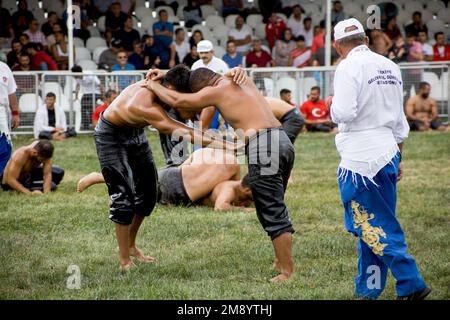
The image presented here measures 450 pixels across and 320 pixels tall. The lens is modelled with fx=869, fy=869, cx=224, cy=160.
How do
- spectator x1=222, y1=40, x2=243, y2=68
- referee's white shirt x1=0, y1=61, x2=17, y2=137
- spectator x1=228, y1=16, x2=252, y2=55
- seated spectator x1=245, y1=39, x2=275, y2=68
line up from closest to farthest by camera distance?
Result: referee's white shirt x1=0, y1=61, x2=17, y2=137
spectator x1=222, y1=40, x2=243, y2=68
seated spectator x1=245, y1=39, x2=275, y2=68
spectator x1=228, y1=16, x2=252, y2=55

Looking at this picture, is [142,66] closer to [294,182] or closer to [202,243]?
[294,182]

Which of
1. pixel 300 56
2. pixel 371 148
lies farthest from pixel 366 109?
pixel 300 56

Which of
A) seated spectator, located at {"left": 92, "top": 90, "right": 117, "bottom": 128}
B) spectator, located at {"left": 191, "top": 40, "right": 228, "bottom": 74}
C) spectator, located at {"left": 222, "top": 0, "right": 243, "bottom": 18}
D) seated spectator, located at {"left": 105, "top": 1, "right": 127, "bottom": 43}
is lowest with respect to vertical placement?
seated spectator, located at {"left": 92, "top": 90, "right": 117, "bottom": 128}

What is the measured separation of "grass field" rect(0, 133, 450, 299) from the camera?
241 inches

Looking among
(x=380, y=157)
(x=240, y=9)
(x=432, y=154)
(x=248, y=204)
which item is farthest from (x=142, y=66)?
(x=380, y=157)

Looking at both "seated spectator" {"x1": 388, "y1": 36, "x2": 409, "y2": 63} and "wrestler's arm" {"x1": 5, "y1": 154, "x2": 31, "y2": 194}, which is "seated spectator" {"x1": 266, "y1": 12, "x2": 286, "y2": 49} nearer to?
"seated spectator" {"x1": 388, "y1": 36, "x2": 409, "y2": 63}

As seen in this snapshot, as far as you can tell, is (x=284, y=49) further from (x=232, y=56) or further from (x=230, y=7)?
(x=230, y=7)

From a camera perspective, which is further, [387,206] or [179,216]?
[179,216]

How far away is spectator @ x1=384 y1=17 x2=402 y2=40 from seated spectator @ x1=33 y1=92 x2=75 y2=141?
25.8 ft

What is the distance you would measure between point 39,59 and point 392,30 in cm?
787

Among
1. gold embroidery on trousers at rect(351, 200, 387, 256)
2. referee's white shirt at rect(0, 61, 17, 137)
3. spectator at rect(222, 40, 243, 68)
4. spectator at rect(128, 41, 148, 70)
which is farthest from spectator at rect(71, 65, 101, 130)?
gold embroidery on trousers at rect(351, 200, 387, 256)

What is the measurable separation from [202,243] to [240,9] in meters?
13.6

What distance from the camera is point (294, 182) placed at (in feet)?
36.9

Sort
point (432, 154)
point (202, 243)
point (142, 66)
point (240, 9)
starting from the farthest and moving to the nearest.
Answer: point (240, 9) < point (142, 66) < point (432, 154) < point (202, 243)
